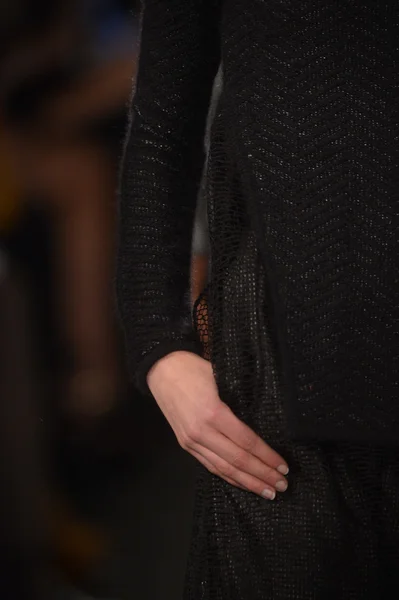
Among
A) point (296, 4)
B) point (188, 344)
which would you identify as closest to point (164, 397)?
point (188, 344)

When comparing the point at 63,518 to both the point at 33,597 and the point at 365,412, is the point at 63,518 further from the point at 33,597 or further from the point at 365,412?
the point at 365,412

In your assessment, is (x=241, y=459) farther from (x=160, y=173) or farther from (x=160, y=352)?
(x=160, y=173)

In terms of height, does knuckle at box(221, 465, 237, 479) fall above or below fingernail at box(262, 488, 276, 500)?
above

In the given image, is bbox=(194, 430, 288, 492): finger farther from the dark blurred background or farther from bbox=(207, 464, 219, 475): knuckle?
the dark blurred background

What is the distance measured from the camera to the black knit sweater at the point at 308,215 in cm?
46

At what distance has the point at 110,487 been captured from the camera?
126 cm

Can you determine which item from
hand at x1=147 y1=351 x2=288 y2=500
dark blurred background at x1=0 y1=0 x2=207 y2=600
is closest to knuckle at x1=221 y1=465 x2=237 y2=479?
hand at x1=147 y1=351 x2=288 y2=500

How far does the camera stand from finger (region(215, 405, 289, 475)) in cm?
48

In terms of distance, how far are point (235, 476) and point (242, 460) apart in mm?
17

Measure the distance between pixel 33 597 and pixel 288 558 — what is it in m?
0.44

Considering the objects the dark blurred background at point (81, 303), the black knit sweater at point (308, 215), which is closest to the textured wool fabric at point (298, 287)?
the black knit sweater at point (308, 215)

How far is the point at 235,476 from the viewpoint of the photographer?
0.49 meters

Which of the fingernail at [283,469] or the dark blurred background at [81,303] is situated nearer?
the fingernail at [283,469]

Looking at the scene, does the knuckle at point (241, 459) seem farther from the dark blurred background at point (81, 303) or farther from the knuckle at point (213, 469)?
the dark blurred background at point (81, 303)
